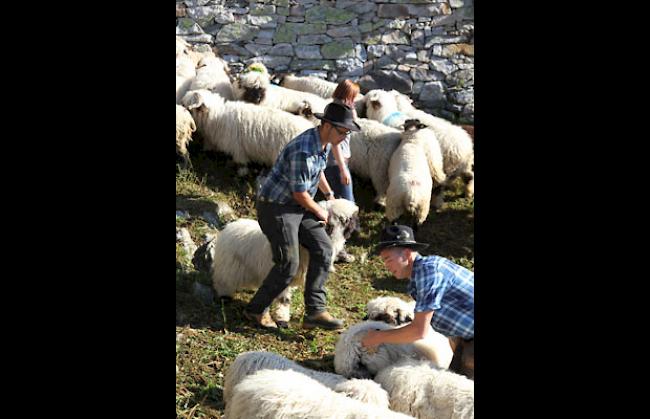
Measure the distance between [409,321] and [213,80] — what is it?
6.31 meters

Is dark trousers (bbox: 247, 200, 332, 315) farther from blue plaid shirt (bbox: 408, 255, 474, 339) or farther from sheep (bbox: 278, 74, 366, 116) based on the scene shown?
sheep (bbox: 278, 74, 366, 116)

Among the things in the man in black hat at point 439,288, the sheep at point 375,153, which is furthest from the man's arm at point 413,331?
the sheep at point 375,153

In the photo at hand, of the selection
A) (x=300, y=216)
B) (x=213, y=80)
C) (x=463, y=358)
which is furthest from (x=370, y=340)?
(x=213, y=80)

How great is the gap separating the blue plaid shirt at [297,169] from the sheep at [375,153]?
3.38m

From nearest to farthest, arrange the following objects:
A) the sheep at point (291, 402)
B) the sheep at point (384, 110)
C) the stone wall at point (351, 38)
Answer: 1. the sheep at point (291, 402)
2. the sheep at point (384, 110)
3. the stone wall at point (351, 38)

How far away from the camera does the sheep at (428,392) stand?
327 centimetres

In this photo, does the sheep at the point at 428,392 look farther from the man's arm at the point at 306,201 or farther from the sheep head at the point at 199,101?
the sheep head at the point at 199,101

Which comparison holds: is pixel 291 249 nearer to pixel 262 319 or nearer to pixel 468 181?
pixel 262 319

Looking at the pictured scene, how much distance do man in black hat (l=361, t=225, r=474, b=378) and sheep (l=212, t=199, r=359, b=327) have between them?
1.50 m

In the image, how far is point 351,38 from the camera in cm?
1253

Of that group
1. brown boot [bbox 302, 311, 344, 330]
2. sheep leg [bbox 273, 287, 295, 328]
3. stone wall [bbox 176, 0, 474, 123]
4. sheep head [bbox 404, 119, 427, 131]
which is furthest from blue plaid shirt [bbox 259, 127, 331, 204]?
stone wall [bbox 176, 0, 474, 123]

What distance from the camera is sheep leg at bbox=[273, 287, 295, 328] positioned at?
17.4 ft
